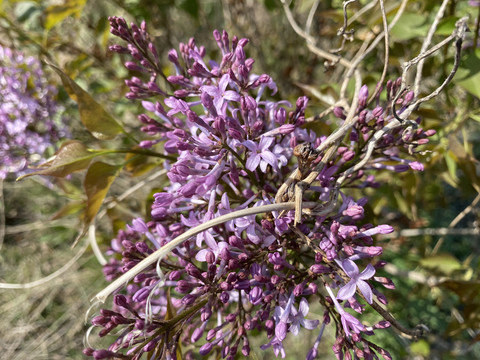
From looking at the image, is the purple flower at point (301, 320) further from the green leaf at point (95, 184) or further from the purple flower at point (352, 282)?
the green leaf at point (95, 184)

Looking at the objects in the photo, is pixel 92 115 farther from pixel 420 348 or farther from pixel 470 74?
pixel 420 348

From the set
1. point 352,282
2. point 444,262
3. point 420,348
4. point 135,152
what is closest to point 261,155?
point 352,282

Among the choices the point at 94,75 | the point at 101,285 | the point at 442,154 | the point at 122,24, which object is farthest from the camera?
the point at 101,285

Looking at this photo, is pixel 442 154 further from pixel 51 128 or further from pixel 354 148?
pixel 51 128

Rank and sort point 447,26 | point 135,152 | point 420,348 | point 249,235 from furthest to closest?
1. point 420,348
2. point 447,26
3. point 135,152
4. point 249,235

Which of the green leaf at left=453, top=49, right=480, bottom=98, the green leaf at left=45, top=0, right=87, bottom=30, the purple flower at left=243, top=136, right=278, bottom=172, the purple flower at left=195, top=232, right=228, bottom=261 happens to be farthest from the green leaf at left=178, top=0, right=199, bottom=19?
the purple flower at left=195, top=232, right=228, bottom=261

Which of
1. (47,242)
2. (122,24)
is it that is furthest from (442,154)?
(47,242)
